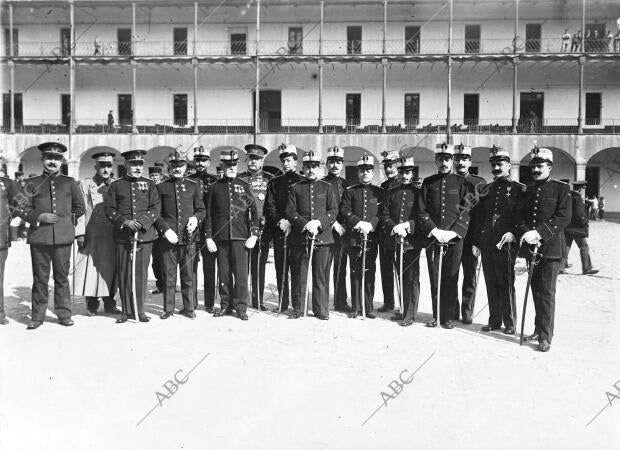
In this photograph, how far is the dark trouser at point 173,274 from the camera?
6293 mm

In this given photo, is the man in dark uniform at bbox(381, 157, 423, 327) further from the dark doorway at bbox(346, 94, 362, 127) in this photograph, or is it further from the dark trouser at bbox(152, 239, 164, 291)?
the dark doorway at bbox(346, 94, 362, 127)

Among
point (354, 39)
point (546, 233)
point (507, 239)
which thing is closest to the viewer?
point (546, 233)

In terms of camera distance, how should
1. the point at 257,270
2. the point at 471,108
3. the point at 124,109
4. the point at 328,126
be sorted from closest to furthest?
the point at 257,270
the point at 328,126
the point at 471,108
the point at 124,109

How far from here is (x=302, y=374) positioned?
14.8 ft

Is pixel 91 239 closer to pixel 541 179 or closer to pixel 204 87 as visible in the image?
pixel 541 179

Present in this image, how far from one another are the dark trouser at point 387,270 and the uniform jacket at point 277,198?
1.24m

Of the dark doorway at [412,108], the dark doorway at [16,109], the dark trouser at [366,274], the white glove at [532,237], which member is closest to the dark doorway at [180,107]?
the dark doorway at [16,109]

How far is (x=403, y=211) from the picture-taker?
626 cm

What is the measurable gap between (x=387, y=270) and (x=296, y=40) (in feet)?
70.6

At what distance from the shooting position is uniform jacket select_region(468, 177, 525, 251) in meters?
5.71

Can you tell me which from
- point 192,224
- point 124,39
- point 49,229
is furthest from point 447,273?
point 124,39

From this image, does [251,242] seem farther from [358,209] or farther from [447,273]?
[447,273]

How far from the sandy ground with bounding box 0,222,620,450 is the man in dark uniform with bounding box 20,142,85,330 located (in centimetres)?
30

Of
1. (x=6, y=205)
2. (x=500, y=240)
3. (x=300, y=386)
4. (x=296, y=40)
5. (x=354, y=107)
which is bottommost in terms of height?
(x=300, y=386)
